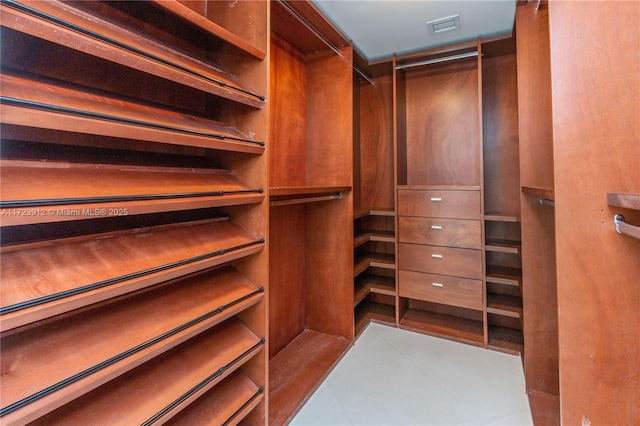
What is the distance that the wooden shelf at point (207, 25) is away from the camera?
3.19 feet

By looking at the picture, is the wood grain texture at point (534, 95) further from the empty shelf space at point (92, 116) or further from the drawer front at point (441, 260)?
the empty shelf space at point (92, 116)

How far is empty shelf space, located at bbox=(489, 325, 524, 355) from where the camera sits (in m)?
2.14

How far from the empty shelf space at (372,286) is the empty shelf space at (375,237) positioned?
15.3 inches

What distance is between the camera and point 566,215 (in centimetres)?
102

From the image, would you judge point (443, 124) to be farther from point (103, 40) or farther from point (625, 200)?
point (103, 40)

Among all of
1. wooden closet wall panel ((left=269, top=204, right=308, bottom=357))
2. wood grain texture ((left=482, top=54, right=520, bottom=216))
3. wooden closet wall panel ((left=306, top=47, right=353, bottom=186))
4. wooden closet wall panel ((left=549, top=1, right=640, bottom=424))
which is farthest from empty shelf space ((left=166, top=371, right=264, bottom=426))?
wood grain texture ((left=482, top=54, right=520, bottom=216))

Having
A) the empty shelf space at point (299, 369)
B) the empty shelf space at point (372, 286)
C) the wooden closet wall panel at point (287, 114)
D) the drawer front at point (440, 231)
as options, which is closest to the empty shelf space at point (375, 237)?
the drawer front at point (440, 231)

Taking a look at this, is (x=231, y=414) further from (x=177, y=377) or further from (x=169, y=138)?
(x=169, y=138)

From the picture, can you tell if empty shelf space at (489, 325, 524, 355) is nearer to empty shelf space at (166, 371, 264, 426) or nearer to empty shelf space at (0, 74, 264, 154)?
empty shelf space at (166, 371, 264, 426)

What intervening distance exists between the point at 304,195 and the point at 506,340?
1.84 metres

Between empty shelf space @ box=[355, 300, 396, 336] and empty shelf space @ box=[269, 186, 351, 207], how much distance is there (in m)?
1.11

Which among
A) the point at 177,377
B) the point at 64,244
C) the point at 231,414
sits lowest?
the point at 231,414

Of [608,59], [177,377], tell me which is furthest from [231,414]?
[608,59]

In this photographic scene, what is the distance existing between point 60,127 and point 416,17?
2.00m
